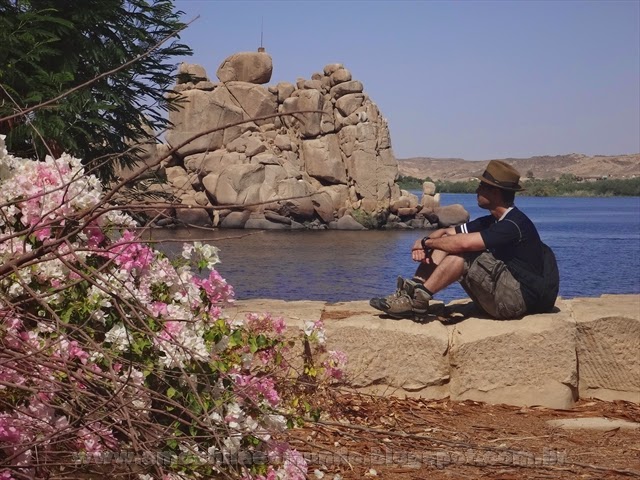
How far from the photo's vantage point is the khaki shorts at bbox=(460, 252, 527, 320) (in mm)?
6074

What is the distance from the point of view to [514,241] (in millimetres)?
6207

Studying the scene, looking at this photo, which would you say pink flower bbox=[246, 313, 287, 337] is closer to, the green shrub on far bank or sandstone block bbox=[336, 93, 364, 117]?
sandstone block bbox=[336, 93, 364, 117]

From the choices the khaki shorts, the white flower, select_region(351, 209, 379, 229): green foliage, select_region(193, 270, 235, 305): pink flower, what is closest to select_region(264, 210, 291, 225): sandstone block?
select_region(351, 209, 379, 229): green foliage

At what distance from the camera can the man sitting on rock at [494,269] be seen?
20.0ft

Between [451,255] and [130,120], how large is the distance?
386cm

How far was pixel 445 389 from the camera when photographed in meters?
6.07

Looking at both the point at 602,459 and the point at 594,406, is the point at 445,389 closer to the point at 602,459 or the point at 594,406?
the point at 594,406

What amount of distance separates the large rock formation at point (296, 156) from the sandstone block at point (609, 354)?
39059 mm

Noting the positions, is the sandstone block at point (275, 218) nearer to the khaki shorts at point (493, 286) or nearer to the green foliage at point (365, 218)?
the green foliage at point (365, 218)

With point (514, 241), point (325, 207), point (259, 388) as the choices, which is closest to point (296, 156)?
point (325, 207)

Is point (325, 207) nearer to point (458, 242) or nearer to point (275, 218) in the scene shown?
point (275, 218)

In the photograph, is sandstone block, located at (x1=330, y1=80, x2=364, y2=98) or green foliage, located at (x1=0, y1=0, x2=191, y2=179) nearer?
green foliage, located at (x1=0, y1=0, x2=191, y2=179)

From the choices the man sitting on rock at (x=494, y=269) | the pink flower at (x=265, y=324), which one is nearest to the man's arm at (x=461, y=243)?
the man sitting on rock at (x=494, y=269)

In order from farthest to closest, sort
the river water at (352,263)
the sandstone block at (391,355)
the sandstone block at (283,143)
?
the sandstone block at (283,143) < the river water at (352,263) < the sandstone block at (391,355)
